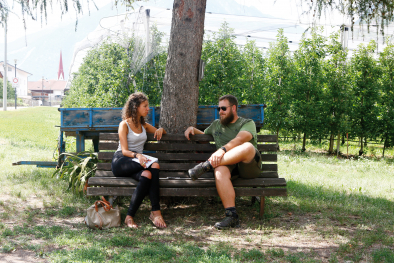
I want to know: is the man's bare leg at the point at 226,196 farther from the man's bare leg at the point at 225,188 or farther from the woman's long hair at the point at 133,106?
the woman's long hair at the point at 133,106

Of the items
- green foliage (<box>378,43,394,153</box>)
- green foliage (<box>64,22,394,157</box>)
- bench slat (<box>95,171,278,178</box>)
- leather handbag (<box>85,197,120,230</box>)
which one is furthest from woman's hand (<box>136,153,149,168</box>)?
green foliage (<box>378,43,394,153</box>)

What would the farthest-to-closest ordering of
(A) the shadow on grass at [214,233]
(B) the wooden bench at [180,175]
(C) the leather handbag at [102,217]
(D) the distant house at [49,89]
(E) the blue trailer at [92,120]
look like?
(D) the distant house at [49,89]
(E) the blue trailer at [92,120]
(B) the wooden bench at [180,175]
(C) the leather handbag at [102,217]
(A) the shadow on grass at [214,233]

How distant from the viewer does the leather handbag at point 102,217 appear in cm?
397

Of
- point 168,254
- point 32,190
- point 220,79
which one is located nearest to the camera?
point 168,254

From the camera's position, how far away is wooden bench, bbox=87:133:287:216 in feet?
14.1

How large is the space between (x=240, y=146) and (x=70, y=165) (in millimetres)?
2878

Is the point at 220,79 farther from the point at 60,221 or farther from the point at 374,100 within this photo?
the point at 60,221

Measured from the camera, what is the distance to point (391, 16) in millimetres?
5312

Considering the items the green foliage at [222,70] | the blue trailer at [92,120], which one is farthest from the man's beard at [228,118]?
the green foliage at [222,70]

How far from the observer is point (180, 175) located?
479cm

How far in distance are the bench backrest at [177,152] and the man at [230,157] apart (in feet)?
0.98

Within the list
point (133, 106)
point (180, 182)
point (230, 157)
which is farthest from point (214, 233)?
→ point (133, 106)

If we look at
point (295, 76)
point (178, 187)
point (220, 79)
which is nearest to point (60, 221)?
point (178, 187)

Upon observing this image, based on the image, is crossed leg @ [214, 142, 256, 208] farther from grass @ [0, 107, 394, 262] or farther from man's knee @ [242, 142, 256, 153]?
grass @ [0, 107, 394, 262]
